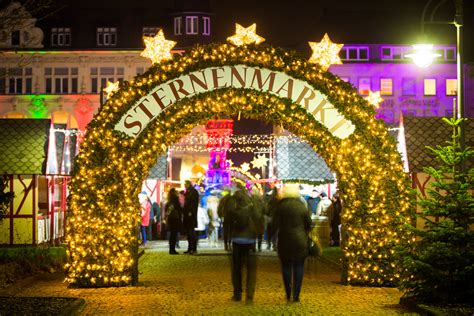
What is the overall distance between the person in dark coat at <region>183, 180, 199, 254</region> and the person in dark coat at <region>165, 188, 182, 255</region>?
0.39m

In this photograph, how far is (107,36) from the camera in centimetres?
6375

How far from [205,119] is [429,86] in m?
51.0

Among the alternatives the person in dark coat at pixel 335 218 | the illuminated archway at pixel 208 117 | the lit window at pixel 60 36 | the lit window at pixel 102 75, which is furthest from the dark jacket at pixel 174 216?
Answer: the lit window at pixel 60 36

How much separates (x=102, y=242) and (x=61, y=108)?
46.3m

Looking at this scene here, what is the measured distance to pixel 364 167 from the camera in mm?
16891

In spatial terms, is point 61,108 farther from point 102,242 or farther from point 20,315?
point 20,315

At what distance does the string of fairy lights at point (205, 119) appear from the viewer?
16797 millimetres

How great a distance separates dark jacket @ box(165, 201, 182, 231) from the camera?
1033 inches

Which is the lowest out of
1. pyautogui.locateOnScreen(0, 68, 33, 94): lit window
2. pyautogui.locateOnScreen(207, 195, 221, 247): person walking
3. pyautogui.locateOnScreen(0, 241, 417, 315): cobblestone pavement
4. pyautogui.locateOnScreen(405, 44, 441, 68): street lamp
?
pyautogui.locateOnScreen(0, 241, 417, 315): cobblestone pavement

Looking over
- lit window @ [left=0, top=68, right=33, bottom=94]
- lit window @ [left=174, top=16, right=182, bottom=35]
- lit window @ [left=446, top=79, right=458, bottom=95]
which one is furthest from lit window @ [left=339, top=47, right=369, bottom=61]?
lit window @ [left=0, top=68, right=33, bottom=94]

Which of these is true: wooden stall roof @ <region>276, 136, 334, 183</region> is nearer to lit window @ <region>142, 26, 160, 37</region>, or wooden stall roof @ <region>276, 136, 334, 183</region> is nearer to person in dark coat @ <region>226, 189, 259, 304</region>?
person in dark coat @ <region>226, 189, 259, 304</region>

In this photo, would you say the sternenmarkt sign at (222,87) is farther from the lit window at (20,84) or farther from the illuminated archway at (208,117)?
the lit window at (20,84)

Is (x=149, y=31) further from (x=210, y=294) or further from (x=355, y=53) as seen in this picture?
(x=210, y=294)

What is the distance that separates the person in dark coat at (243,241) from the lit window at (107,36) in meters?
50.6
